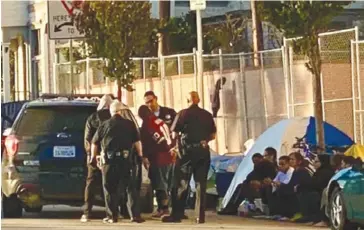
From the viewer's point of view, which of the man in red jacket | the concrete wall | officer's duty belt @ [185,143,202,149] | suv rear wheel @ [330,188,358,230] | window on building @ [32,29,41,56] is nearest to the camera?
suv rear wheel @ [330,188,358,230]

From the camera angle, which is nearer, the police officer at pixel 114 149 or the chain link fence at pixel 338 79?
the police officer at pixel 114 149

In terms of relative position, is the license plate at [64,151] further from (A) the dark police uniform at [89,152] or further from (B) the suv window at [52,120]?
(A) the dark police uniform at [89,152]

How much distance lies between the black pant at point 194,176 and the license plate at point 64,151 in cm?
140

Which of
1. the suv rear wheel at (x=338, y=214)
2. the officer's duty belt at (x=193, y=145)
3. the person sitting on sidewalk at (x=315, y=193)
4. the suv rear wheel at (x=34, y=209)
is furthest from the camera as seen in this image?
the suv rear wheel at (x=34, y=209)

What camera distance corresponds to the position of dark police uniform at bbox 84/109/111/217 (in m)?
15.3

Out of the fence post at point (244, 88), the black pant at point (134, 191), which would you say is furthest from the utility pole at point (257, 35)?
the black pant at point (134, 191)

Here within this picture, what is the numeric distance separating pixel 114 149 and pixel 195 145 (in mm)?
1053

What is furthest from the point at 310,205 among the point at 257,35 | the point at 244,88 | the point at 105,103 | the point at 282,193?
the point at 257,35

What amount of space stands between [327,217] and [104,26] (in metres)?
12.6

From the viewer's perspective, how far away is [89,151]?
15.3 m

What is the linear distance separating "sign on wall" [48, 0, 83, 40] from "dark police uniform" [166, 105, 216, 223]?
28.9 feet

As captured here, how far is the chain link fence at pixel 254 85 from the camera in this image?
23.2 m

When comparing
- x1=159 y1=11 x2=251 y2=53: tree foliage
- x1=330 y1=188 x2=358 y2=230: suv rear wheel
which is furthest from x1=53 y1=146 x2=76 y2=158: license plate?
x1=159 y1=11 x2=251 y2=53: tree foliage

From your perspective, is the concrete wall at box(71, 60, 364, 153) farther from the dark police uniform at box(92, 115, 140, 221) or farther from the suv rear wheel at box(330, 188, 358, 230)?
the dark police uniform at box(92, 115, 140, 221)
